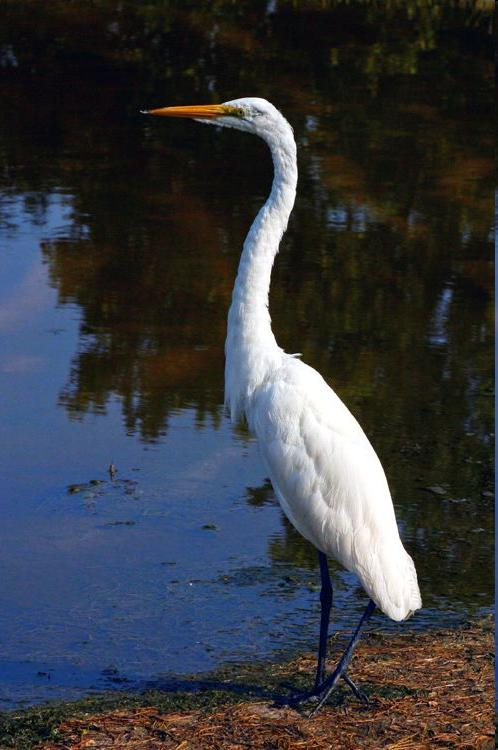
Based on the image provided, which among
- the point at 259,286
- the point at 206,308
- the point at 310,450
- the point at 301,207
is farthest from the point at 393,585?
the point at 301,207

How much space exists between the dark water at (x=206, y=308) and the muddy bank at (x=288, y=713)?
0.61 feet

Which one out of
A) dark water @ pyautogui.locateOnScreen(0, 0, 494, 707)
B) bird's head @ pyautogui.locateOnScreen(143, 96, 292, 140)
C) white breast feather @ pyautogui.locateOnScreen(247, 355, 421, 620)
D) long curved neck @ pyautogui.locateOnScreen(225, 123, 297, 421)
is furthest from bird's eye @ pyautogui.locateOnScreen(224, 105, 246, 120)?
dark water @ pyautogui.locateOnScreen(0, 0, 494, 707)

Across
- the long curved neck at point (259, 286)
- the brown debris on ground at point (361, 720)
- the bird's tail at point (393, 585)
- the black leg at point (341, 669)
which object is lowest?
the brown debris on ground at point (361, 720)

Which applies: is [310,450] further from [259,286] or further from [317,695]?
[317,695]

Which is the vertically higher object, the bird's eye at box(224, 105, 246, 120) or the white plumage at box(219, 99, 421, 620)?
the bird's eye at box(224, 105, 246, 120)

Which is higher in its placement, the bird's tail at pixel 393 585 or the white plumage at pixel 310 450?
the white plumage at pixel 310 450

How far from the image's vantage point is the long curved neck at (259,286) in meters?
3.77

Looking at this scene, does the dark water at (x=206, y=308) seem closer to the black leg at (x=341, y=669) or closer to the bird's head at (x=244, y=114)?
the black leg at (x=341, y=669)

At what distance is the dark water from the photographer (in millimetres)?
4270

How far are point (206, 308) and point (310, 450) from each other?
10.3ft

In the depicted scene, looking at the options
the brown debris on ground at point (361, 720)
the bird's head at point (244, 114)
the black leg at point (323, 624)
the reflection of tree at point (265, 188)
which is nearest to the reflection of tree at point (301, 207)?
the reflection of tree at point (265, 188)

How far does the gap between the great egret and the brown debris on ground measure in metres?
0.11

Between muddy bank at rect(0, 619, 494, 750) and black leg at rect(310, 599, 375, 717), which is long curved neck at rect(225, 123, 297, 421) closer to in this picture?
black leg at rect(310, 599, 375, 717)

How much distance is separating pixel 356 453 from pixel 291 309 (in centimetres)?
319
